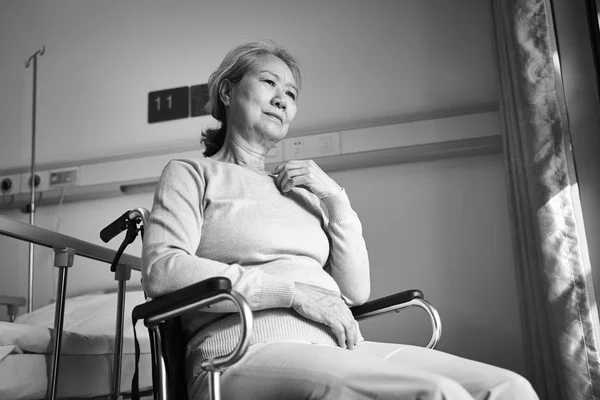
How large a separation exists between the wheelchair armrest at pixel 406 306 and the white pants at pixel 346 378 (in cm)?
26

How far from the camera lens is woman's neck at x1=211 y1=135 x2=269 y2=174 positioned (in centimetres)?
187

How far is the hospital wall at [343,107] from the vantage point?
294 cm

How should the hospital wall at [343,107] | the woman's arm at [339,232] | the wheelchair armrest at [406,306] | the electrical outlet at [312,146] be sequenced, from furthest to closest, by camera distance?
the electrical outlet at [312,146], the hospital wall at [343,107], the woman's arm at [339,232], the wheelchair armrest at [406,306]

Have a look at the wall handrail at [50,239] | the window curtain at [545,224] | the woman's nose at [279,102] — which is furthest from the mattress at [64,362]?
the window curtain at [545,224]

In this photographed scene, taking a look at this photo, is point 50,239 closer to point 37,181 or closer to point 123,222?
point 123,222

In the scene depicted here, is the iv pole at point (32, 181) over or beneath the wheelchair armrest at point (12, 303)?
over

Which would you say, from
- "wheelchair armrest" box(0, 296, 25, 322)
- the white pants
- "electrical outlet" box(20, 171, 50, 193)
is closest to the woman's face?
the white pants

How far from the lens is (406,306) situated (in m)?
1.72

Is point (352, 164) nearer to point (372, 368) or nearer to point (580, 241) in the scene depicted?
point (580, 241)

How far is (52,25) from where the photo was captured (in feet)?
13.0

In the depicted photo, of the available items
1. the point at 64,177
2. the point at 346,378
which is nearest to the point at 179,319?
the point at 346,378

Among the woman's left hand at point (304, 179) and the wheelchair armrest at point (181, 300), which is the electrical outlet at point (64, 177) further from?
the wheelchair armrest at point (181, 300)

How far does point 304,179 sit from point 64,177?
2.28m

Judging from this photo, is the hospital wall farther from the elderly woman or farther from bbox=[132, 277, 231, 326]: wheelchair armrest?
bbox=[132, 277, 231, 326]: wheelchair armrest
